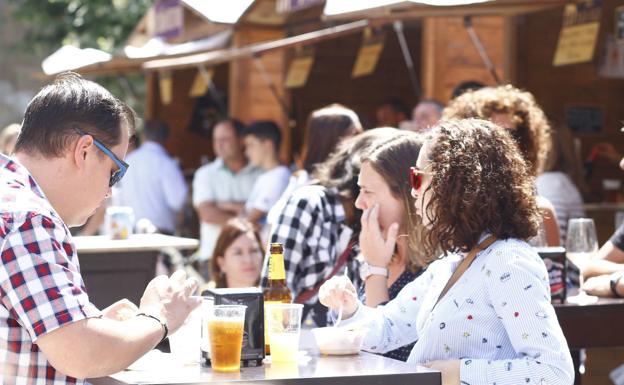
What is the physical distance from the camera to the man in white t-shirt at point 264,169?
7984mm

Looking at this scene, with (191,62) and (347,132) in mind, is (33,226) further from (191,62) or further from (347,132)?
(191,62)

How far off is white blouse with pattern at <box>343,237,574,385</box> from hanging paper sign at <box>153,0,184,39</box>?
377 inches

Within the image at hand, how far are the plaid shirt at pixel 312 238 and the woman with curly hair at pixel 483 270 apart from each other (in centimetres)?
144

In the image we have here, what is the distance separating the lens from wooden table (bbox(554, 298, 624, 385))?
13.4 ft

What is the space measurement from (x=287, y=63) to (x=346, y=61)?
3.47 ft

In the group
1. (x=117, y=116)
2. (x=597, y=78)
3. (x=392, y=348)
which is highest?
(x=597, y=78)

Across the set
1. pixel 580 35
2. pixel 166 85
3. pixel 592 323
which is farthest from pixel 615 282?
pixel 166 85

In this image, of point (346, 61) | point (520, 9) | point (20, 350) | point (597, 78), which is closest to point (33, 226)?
point (20, 350)

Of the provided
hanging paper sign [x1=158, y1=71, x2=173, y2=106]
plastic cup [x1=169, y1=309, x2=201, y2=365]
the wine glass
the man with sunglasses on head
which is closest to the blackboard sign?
the wine glass

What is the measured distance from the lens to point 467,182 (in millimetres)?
2855

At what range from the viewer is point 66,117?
261cm

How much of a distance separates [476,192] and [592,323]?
1.52 meters

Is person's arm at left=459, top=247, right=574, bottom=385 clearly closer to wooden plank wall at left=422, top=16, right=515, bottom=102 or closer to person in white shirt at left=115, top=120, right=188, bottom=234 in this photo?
wooden plank wall at left=422, top=16, right=515, bottom=102

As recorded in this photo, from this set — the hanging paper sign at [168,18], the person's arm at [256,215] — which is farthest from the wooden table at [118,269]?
the hanging paper sign at [168,18]
